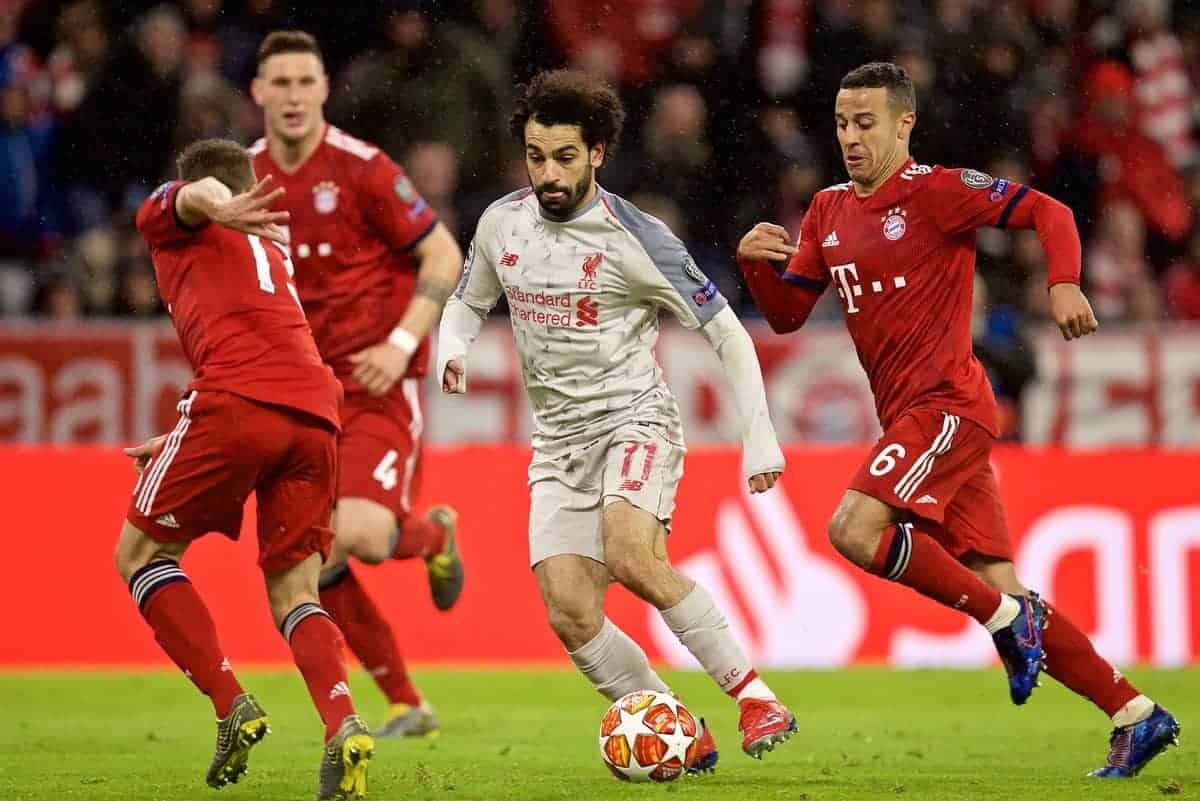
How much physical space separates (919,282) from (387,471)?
2.45m

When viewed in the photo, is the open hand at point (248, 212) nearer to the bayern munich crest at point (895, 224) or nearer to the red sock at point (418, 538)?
the bayern munich crest at point (895, 224)

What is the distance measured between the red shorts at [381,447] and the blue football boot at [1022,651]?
8.85ft

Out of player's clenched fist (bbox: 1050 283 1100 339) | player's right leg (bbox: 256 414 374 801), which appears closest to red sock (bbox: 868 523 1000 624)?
player's clenched fist (bbox: 1050 283 1100 339)

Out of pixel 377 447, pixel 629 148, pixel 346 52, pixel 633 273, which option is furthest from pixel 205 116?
pixel 633 273

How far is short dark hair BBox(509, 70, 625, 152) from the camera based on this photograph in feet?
22.0

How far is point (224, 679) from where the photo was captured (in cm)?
622

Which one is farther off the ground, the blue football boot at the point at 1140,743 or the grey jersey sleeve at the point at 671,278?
the grey jersey sleeve at the point at 671,278

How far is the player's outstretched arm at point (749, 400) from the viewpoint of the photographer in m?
6.48

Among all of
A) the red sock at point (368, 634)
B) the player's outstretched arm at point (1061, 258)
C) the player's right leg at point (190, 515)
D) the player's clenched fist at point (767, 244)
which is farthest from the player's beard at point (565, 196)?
the red sock at point (368, 634)

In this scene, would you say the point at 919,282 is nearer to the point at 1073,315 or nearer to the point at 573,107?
the point at 1073,315

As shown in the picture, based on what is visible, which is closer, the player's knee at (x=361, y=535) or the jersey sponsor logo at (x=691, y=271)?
the jersey sponsor logo at (x=691, y=271)

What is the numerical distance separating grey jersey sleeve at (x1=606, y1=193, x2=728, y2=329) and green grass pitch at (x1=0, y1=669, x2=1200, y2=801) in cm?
153

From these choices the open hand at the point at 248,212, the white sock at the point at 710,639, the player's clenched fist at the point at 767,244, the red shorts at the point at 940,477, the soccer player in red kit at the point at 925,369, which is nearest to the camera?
the open hand at the point at 248,212

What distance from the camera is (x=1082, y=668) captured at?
6.90 metres
